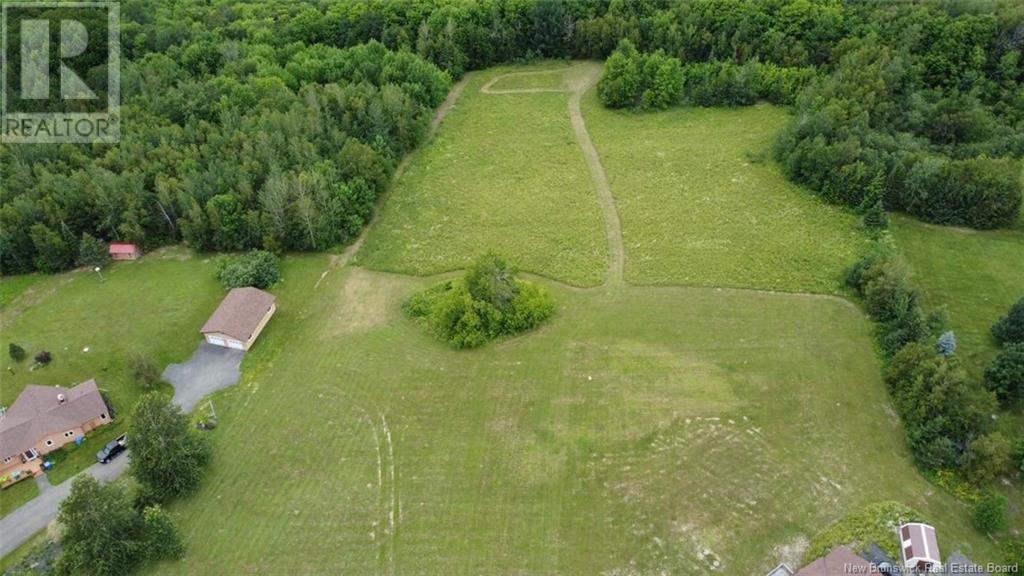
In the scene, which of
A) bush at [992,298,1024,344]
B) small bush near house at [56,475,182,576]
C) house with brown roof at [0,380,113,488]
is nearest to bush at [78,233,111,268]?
house with brown roof at [0,380,113,488]

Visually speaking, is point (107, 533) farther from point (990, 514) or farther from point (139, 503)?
point (990, 514)

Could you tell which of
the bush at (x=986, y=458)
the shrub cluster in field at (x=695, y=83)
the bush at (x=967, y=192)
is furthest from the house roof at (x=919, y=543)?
the shrub cluster in field at (x=695, y=83)

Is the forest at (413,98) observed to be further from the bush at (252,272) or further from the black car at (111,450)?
the black car at (111,450)

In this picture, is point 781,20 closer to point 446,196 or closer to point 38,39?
point 446,196

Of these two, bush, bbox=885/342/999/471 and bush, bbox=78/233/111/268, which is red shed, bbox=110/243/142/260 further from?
bush, bbox=885/342/999/471

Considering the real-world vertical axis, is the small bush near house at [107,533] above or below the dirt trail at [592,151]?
below

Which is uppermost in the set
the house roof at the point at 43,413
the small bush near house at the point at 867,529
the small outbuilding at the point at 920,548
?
the small outbuilding at the point at 920,548
